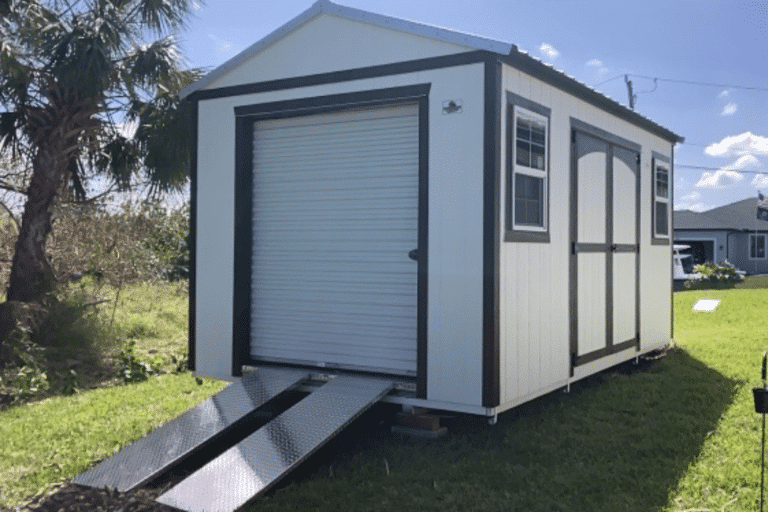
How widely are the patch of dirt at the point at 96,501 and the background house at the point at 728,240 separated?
3480 centimetres

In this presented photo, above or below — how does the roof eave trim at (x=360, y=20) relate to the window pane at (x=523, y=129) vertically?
above

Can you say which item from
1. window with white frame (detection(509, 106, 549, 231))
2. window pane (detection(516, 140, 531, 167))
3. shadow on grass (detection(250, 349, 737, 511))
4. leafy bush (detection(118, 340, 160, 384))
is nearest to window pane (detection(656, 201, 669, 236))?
shadow on grass (detection(250, 349, 737, 511))

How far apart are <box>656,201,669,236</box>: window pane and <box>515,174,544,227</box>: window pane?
13.8ft

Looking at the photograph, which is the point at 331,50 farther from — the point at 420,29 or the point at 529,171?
the point at 529,171

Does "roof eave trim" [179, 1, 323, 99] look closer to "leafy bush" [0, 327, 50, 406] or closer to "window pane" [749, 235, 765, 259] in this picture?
"leafy bush" [0, 327, 50, 406]

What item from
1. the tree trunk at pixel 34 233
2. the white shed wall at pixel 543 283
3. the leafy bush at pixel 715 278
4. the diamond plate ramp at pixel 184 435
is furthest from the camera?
the leafy bush at pixel 715 278

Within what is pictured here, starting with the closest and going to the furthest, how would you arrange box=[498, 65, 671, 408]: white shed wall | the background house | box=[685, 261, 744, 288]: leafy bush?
box=[498, 65, 671, 408]: white shed wall, box=[685, 261, 744, 288]: leafy bush, the background house

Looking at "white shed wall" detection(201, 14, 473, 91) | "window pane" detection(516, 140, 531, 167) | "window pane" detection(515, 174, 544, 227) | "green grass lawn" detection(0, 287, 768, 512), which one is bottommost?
"green grass lawn" detection(0, 287, 768, 512)

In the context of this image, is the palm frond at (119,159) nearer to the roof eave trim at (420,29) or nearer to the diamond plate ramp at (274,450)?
the roof eave trim at (420,29)

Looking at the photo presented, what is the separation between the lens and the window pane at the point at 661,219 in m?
10.3

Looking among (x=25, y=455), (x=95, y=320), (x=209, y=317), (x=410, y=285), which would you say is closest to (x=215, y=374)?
(x=209, y=317)

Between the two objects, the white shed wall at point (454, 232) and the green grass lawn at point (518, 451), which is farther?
the white shed wall at point (454, 232)

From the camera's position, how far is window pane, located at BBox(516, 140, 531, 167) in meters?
6.25

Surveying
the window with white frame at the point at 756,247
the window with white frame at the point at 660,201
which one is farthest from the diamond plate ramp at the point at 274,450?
the window with white frame at the point at 756,247
